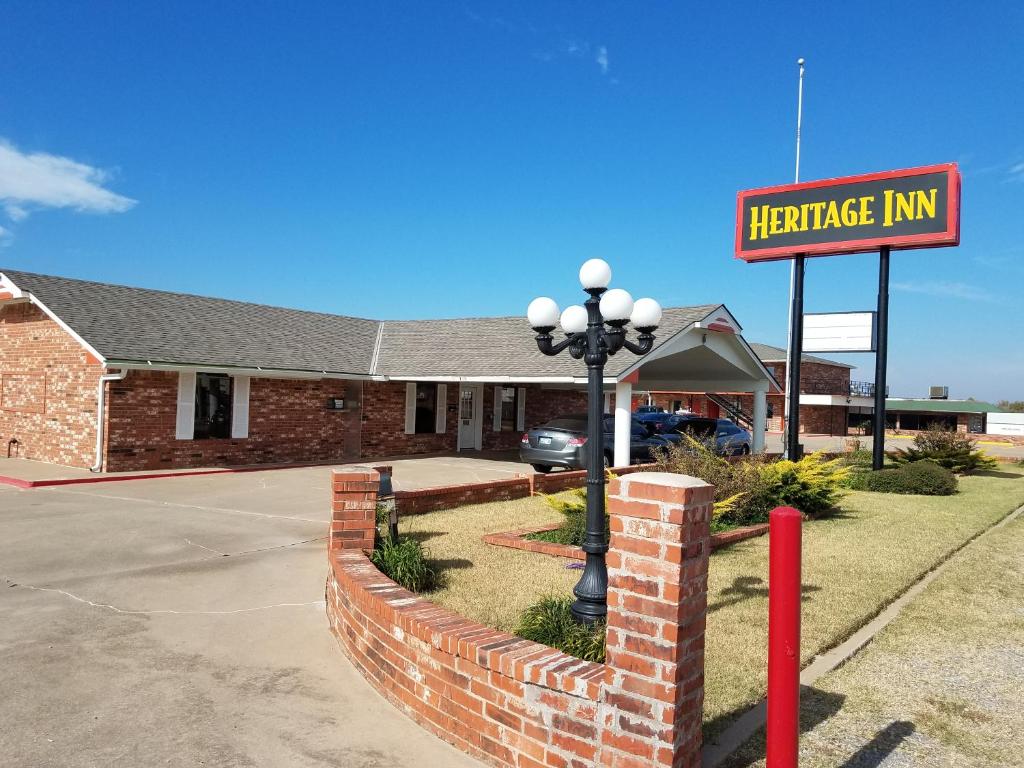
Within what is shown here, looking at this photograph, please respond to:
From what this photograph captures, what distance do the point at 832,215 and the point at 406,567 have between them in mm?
14163

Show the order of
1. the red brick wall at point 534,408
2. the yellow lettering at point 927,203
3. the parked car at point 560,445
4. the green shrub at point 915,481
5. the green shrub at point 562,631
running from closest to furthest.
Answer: the green shrub at point 562,631
the green shrub at point 915,481
the yellow lettering at point 927,203
the parked car at point 560,445
the red brick wall at point 534,408

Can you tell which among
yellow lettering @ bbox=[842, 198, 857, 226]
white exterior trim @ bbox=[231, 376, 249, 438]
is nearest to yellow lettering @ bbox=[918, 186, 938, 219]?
yellow lettering @ bbox=[842, 198, 857, 226]

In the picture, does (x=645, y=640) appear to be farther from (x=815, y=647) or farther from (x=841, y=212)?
(x=841, y=212)

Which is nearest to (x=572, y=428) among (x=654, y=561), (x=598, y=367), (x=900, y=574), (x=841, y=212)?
(x=841, y=212)

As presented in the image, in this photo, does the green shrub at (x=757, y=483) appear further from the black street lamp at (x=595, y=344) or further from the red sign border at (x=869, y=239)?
the red sign border at (x=869, y=239)

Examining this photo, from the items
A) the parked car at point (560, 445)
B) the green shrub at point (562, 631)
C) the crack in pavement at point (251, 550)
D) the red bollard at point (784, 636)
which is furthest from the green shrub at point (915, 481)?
the red bollard at point (784, 636)

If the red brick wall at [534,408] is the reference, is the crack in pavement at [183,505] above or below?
below

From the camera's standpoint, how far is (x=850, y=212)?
16.2 m

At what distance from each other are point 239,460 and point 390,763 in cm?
1463

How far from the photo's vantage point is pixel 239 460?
17.0m

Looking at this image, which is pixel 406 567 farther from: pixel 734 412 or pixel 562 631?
pixel 734 412

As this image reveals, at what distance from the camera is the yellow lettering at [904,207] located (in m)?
15.4

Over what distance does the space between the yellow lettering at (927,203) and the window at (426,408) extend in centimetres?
1351

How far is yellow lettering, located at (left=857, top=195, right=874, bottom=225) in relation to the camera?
1588 centimetres
